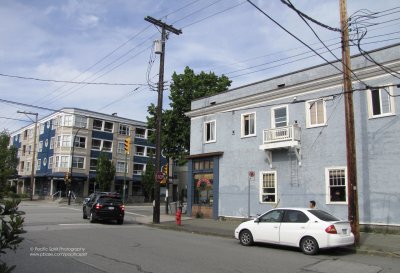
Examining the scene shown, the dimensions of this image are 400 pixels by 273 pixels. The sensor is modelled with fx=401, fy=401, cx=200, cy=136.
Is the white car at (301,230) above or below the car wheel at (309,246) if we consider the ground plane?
above

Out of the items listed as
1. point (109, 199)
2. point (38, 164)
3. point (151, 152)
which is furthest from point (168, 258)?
point (38, 164)

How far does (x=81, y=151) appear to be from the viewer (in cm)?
6094

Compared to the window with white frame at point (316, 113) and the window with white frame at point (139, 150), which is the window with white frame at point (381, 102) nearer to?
the window with white frame at point (316, 113)

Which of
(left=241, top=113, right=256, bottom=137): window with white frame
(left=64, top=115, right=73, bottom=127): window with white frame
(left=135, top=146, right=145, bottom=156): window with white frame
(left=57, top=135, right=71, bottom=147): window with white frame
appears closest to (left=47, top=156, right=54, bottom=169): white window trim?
(left=57, top=135, right=71, bottom=147): window with white frame

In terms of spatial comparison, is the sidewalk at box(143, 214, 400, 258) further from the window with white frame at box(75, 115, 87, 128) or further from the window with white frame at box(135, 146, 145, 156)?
the window with white frame at box(135, 146, 145, 156)

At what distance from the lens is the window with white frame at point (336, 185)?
1931 cm

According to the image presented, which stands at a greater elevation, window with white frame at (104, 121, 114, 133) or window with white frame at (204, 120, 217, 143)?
window with white frame at (104, 121, 114, 133)

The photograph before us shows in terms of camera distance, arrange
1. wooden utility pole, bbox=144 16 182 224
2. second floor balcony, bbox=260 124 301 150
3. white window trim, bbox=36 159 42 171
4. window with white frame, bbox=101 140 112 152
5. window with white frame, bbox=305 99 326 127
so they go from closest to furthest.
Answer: window with white frame, bbox=305 99 326 127, second floor balcony, bbox=260 124 301 150, wooden utility pole, bbox=144 16 182 224, window with white frame, bbox=101 140 112 152, white window trim, bbox=36 159 42 171

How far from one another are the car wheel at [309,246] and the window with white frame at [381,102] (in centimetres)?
844

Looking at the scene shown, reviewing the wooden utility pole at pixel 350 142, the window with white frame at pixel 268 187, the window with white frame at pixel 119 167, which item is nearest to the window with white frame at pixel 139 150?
the window with white frame at pixel 119 167

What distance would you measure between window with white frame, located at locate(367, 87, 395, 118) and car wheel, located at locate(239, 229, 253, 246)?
8622 millimetres

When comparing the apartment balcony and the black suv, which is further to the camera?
the black suv

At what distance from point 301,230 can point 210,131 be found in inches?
591

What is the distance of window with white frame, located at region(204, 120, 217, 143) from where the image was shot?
27.0 metres
